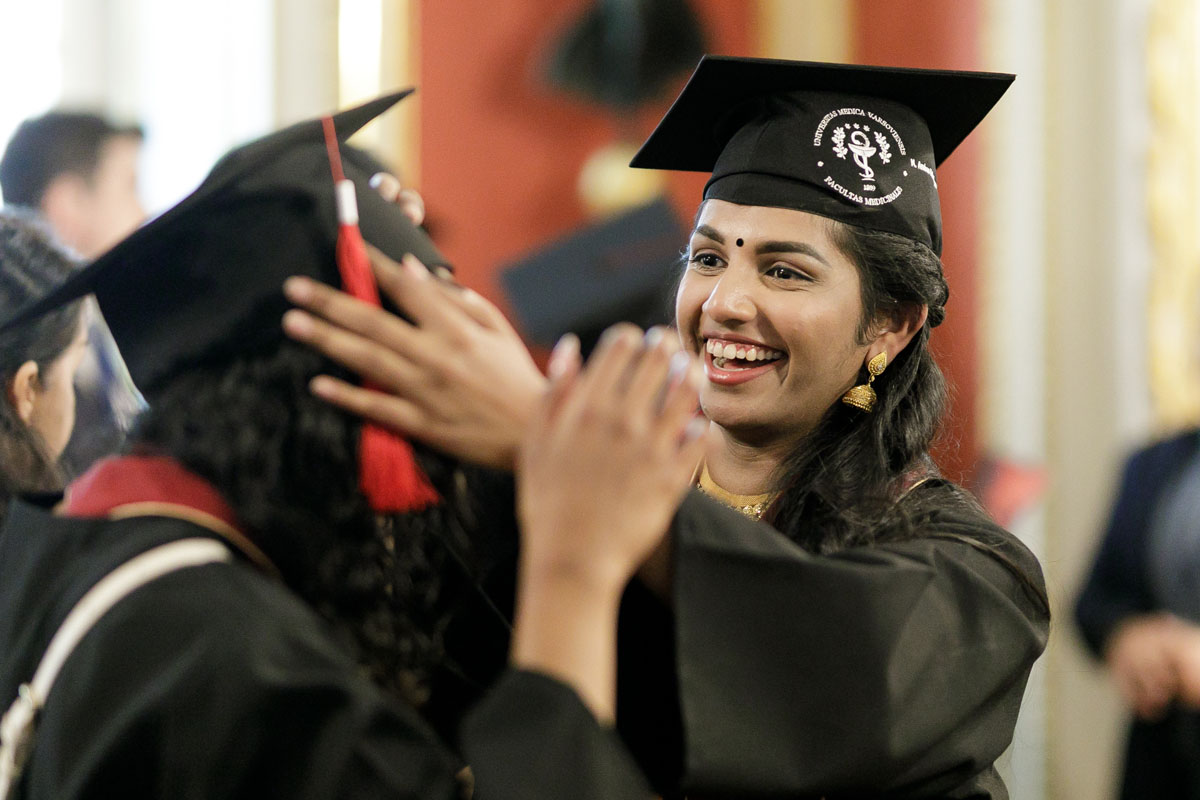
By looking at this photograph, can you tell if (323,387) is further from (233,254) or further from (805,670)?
(805,670)

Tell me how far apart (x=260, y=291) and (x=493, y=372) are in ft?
0.76

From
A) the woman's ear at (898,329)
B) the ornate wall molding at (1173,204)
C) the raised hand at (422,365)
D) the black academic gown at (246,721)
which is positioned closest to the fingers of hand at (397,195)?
the raised hand at (422,365)

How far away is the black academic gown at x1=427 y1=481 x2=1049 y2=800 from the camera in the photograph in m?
1.28

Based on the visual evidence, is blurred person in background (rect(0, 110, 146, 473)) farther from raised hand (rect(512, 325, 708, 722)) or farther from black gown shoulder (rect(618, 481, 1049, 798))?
raised hand (rect(512, 325, 708, 722))

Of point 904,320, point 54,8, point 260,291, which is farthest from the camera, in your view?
point 54,8

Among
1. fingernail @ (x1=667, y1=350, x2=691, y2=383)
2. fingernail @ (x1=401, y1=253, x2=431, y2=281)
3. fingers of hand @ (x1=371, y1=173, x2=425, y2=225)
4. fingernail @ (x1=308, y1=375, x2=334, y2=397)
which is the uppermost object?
fingers of hand @ (x1=371, y1=173, x2=425, y2=225)

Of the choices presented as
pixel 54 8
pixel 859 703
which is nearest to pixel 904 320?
pixel 859 703

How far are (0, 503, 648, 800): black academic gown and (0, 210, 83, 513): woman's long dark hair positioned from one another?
907 millimetres

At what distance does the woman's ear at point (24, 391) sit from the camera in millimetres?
1896

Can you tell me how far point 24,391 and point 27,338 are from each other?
0.26 feet

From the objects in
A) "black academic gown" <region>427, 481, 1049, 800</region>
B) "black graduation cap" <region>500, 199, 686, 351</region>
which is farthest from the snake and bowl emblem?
"black graduation cap" <region>500, 199, 686, 351</region>

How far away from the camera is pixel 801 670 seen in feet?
4.33

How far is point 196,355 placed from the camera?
1.21m

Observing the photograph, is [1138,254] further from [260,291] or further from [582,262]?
[260,291]
